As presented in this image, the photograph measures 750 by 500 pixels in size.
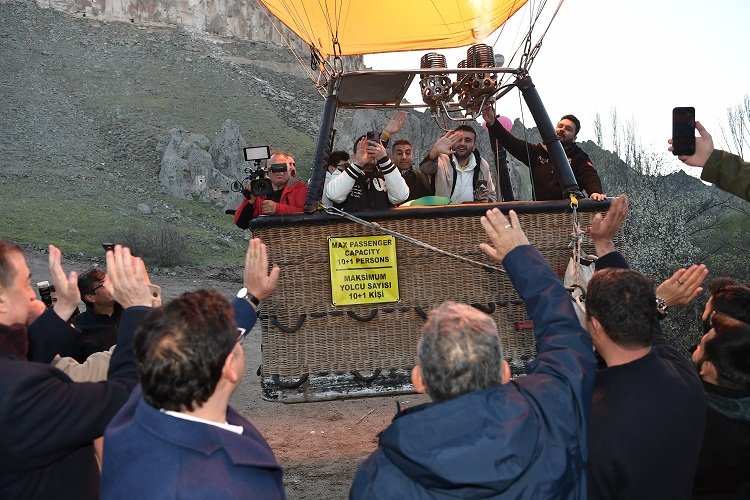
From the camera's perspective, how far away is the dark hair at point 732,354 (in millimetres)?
2995

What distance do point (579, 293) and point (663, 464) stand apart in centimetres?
135

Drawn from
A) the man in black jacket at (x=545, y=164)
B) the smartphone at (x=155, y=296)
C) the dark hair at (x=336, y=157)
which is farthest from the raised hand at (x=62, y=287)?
the dark hair at (x=336, y=157)

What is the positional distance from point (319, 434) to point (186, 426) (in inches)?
A: 230

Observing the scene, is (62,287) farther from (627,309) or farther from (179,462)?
(627,309)

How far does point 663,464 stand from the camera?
8.54ft

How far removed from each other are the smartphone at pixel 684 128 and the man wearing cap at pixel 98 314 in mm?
3436

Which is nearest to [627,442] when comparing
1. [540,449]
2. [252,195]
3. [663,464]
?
[663,464]

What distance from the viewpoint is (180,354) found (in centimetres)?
205

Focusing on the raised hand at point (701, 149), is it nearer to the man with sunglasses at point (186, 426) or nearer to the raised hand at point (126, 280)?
the man with sunglasses at point (186, 426)

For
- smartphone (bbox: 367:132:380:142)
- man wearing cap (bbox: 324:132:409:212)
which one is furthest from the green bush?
smartphone (bbox: 367:132:380:142)

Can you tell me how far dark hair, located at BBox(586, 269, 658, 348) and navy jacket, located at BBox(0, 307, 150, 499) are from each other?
155cm

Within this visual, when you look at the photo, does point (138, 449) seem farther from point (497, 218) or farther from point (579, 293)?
point (579, 293)

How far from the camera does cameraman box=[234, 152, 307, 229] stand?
497cm

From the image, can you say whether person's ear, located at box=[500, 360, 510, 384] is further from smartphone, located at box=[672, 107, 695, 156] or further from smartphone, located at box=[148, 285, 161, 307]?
smartphone, located at box=[672, 107, 695, 156]
